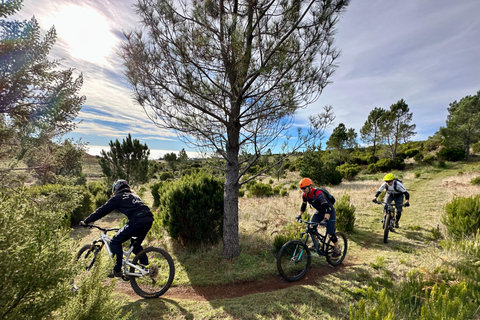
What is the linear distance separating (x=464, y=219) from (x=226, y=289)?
628 centimetres

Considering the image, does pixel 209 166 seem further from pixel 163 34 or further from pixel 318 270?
pixel 318 270

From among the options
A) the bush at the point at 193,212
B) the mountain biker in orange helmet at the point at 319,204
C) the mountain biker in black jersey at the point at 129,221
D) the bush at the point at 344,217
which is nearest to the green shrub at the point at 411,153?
the bush at the point at 344,217

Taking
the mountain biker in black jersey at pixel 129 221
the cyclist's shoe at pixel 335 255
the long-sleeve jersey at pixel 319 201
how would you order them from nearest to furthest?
the mountain biker in black jersey at pixel 129 221, the long-sleeve jersey at pixel 319 201, the cyclist's shoe at pixel 335 255

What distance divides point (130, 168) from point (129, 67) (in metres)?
13.2

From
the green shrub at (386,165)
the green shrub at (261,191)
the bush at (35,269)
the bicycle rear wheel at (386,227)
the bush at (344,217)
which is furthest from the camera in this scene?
the green shrub at (386,165)

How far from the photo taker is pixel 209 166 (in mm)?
5211

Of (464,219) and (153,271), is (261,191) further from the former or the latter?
(153,271)

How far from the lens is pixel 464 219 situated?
5.16 metres

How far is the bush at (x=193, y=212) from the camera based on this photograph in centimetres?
545

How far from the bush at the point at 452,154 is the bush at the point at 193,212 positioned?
35.7 m

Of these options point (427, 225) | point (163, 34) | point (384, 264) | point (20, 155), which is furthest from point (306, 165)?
point (20, 155)

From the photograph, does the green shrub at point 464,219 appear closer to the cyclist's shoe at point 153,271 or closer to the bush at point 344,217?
the bush at point 344,217

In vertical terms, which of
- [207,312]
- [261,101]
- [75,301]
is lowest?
[207,312]

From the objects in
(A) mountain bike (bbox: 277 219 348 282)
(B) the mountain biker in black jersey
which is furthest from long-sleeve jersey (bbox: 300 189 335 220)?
(B) the mountain biker in black jersey
